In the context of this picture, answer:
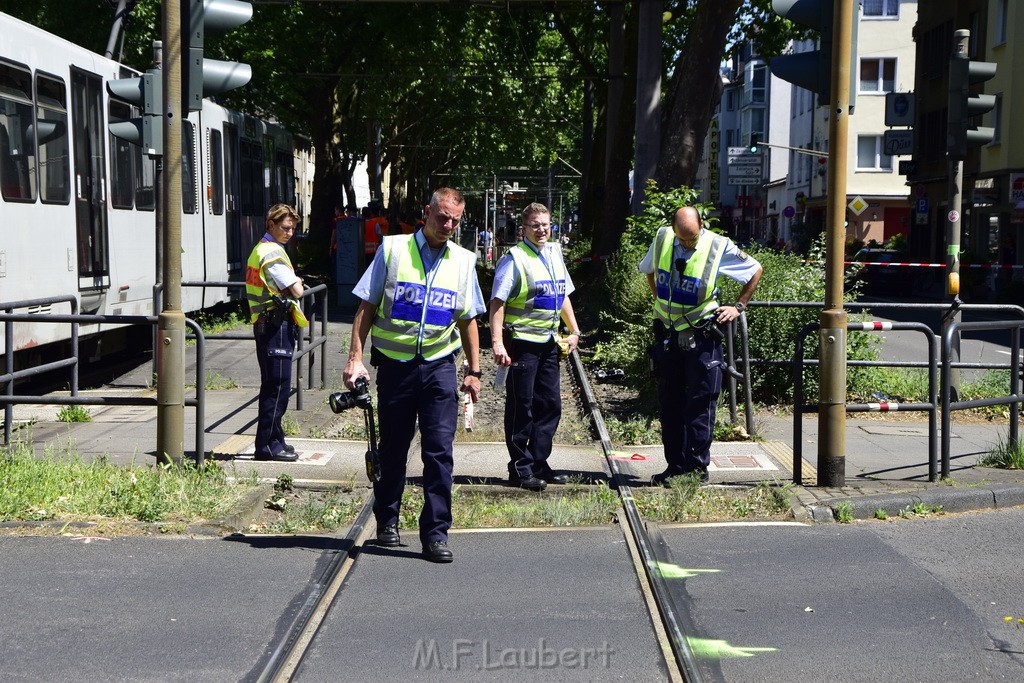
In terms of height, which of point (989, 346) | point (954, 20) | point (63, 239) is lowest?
point (989, 346)

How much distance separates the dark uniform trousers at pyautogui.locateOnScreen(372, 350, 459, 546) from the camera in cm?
668

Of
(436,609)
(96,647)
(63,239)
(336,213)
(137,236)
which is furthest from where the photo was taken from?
(336,213)

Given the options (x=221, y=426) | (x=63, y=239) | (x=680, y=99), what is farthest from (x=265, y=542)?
(x=680, y=99)

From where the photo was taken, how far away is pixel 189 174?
18141 mm

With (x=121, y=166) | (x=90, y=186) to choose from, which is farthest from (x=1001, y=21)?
(x=90, y=186)

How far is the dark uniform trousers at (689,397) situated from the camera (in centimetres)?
832

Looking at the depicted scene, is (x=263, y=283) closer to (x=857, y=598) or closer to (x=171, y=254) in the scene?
(x=171, y=254)

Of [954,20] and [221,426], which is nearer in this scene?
[221,426]

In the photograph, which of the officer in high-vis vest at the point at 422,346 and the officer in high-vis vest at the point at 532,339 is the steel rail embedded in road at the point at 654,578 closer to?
the officer in high-vis vest at the point at 532,339

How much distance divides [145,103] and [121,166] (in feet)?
20.1

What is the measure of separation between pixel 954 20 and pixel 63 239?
38.5 meters

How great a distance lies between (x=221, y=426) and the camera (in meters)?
10.6

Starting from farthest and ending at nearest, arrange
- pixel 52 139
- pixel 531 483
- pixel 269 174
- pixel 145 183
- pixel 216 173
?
1. pixel 269 174
2. pixel 216 173
3. pixel 145 183
4. pixel 52 139
5. pixel 531 483

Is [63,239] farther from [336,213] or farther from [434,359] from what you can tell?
[336,213]
